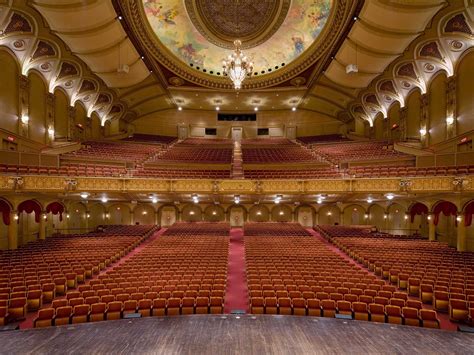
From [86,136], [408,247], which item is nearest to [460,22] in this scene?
[408,247]

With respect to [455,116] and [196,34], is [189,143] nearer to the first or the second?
[196,34]

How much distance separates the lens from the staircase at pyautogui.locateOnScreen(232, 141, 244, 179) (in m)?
16.6

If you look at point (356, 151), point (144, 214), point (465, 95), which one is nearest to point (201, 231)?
point (144, 214)

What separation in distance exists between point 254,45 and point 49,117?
13147mm

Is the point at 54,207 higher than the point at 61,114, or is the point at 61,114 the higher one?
the point at 61,114

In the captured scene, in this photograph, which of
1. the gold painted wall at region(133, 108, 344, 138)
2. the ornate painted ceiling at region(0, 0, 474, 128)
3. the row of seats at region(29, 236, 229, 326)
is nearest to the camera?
the row of seats at region(29, 236, 229, 326)

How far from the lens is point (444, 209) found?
1357 centimetres

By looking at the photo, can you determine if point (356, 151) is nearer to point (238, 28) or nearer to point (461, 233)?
point (461, 233)

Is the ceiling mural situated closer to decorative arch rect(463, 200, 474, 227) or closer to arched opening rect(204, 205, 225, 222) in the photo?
arched opening rect(204, 205, 225, 222)

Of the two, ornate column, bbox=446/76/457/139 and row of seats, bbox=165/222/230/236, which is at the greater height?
ornate column, bbox=446/76/457/139

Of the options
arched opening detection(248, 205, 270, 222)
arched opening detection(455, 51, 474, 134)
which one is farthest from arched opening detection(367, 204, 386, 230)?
arched opening detection(455, 51, 474, 134)

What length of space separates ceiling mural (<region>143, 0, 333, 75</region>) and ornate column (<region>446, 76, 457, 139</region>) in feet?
22.8

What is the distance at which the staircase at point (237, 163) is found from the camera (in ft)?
54.5

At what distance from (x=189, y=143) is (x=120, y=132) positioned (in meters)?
5.86
